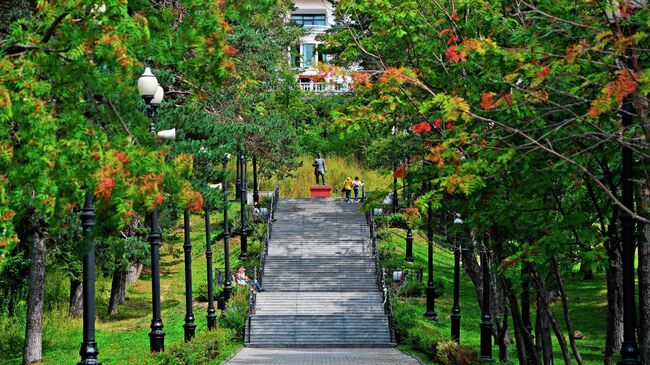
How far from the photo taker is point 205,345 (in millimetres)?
29859

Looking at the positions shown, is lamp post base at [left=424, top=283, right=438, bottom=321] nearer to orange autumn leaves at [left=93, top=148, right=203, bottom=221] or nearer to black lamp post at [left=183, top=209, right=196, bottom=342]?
black lamp post at [left=183, top=209, right=196, bottom=342]

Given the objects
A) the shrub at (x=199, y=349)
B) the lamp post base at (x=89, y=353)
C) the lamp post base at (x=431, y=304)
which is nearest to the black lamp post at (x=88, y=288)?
the lamp post base at (x=89, y=353)

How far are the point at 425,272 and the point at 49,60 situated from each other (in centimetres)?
3691

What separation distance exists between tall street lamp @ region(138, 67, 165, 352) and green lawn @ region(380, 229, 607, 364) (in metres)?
8.96

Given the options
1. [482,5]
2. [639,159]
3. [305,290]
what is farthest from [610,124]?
[305,290]

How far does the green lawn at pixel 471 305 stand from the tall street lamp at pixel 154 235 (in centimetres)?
896

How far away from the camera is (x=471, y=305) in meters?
44.4

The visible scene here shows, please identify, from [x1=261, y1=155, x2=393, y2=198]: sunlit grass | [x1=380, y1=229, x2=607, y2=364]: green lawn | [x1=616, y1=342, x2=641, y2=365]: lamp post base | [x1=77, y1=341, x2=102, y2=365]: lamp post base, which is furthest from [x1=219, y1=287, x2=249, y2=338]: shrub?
[x1=261, y1=155, x2=393, y2=198]: sunlit grass

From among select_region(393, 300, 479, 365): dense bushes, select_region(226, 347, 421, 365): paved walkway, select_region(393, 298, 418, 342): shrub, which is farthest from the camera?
select_region(393, 298, 418, 342): shrub

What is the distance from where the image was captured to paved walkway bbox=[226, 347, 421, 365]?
30875mm

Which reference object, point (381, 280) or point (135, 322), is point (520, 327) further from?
point (135, 322)

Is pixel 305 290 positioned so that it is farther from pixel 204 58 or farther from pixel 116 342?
pixel 204 58

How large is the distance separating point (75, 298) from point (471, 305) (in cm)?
1504

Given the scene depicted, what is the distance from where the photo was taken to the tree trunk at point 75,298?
3997cm
